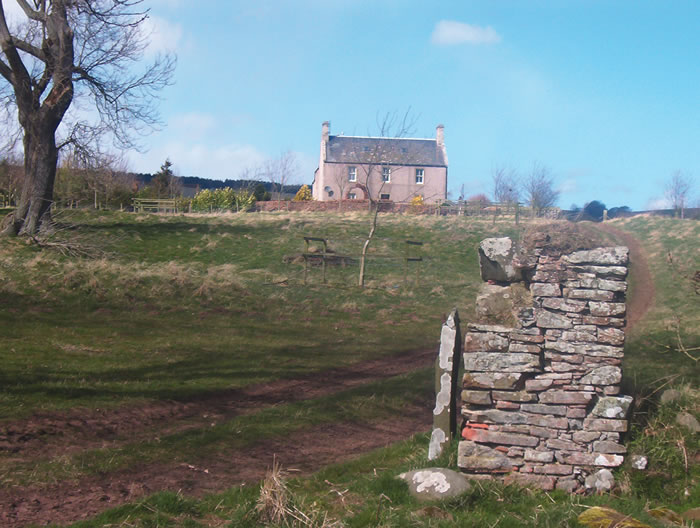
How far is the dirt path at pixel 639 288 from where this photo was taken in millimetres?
18895

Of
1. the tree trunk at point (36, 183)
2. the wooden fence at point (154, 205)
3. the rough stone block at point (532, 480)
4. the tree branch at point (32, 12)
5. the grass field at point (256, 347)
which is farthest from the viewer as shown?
the wooden fence at point (154, 205)

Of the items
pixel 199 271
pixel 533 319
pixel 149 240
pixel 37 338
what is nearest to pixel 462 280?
pixel 199 271

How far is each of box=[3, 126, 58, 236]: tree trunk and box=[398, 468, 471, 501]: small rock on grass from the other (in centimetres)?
2022

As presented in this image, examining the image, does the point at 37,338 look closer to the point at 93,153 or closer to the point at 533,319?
the point at 533,319

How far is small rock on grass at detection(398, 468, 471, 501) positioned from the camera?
5953 mm

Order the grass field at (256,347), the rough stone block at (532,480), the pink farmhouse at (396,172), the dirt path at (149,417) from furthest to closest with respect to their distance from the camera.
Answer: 1. the pink farmhouse at (396,172)
2. the dirt path at (149,417)
3. the rough stone block at (532,480)
4. the grass field at (256,347)

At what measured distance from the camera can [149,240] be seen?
26.2 meters

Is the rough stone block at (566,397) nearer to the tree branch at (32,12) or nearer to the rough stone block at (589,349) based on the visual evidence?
the rough stone block at (589,349)

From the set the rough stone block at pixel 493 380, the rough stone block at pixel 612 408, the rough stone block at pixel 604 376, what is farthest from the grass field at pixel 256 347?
the rough stone block at pixel 493 380

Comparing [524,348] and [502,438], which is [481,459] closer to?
[502,438]

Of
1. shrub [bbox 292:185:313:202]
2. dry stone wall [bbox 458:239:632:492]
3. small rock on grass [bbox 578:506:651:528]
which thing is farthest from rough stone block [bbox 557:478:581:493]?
shrub [bbox 292:185:313:202]

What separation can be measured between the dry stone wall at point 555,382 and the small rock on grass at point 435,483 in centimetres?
33

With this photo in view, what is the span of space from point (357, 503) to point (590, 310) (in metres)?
3.03

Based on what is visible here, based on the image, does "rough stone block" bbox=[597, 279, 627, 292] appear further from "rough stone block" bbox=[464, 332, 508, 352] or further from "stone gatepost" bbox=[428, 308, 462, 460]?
"stone gatepost" bbox=[428, 308, 462, 460]
